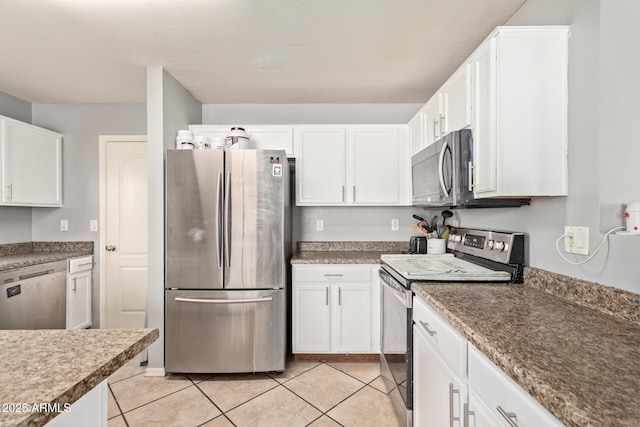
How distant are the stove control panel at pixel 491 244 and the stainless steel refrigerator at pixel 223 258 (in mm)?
1318

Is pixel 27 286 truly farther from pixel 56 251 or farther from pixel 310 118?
pixel 310 118

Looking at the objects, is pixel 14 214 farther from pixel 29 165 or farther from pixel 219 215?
pixel 219 215

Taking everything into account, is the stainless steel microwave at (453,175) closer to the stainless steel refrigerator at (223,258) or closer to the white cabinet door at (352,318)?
the white cabinet door at (352,318)

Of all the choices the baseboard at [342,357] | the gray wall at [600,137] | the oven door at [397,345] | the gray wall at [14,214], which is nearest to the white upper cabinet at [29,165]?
the gray wall at [14,214]

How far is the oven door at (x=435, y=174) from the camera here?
5.71ft

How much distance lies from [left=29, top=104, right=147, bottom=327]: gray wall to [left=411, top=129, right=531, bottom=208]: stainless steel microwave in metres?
2.91

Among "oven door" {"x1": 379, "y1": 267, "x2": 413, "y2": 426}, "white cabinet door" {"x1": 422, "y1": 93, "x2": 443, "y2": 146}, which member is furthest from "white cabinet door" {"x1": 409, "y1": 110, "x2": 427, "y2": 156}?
"oven door" {"x1": 379, "y1": 267, "x2": 413, "y2": 426}

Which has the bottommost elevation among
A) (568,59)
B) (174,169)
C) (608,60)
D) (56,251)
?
(56,251)

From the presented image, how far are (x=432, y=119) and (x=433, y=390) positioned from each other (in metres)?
1.72

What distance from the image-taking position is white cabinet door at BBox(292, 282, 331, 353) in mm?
2484

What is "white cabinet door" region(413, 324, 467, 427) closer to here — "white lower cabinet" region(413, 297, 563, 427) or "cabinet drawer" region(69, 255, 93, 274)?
"white lower cabinet" region(413, 297, 563, 427)

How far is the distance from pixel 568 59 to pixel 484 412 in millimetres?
1517

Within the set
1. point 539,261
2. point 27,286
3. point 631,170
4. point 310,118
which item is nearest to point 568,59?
point 631,170

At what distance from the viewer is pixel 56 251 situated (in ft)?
10.2
